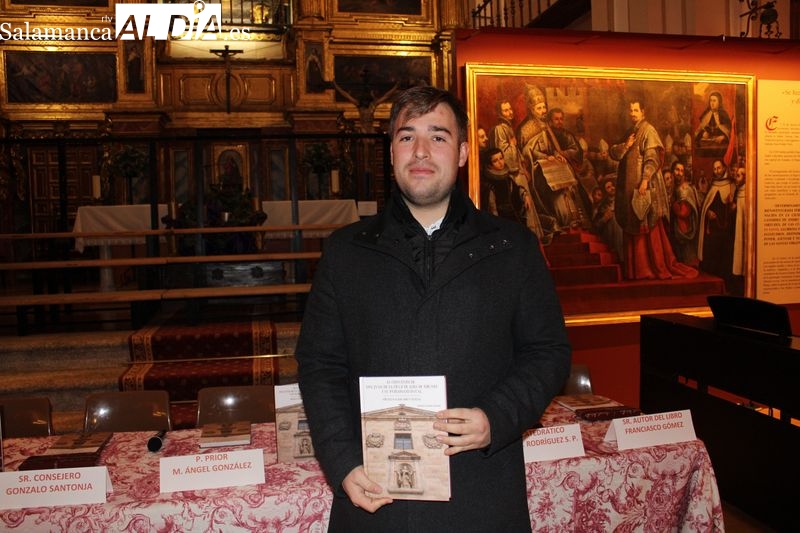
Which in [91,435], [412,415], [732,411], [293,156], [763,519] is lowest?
[763,519]

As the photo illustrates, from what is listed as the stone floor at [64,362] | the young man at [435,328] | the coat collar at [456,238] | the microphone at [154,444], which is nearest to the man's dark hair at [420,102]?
the young man at [435,328]

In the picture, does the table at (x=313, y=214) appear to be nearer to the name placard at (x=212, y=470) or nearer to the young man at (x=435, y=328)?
the name placard at (x=212, y=470)

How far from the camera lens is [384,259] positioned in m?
1.61

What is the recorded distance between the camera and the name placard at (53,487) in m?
2.21

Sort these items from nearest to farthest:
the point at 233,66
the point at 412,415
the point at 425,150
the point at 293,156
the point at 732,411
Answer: the point at 412,415, the point at 425,150, the point at 732,411, the point at 293,156, the point at 233,66

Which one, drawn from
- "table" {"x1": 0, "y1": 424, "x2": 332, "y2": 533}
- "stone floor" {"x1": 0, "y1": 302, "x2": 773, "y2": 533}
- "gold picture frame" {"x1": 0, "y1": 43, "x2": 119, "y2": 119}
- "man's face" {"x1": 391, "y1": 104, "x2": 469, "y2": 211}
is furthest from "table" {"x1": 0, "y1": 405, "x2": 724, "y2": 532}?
"gold picture frame" {"x1": 0, "y1": 43, "x2": 119, "y2": 119}

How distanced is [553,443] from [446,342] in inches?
45.9

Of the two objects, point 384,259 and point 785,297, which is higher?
point 384,259

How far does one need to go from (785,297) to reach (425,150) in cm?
559

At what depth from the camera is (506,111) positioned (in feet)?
Result: 17.1

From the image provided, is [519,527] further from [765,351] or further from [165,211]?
[165,211]

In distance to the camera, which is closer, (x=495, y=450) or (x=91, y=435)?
(x=495, y=450)

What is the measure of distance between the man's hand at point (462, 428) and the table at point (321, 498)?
105cm

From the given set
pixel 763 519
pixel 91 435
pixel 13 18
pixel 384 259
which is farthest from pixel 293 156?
pixel 13 18
